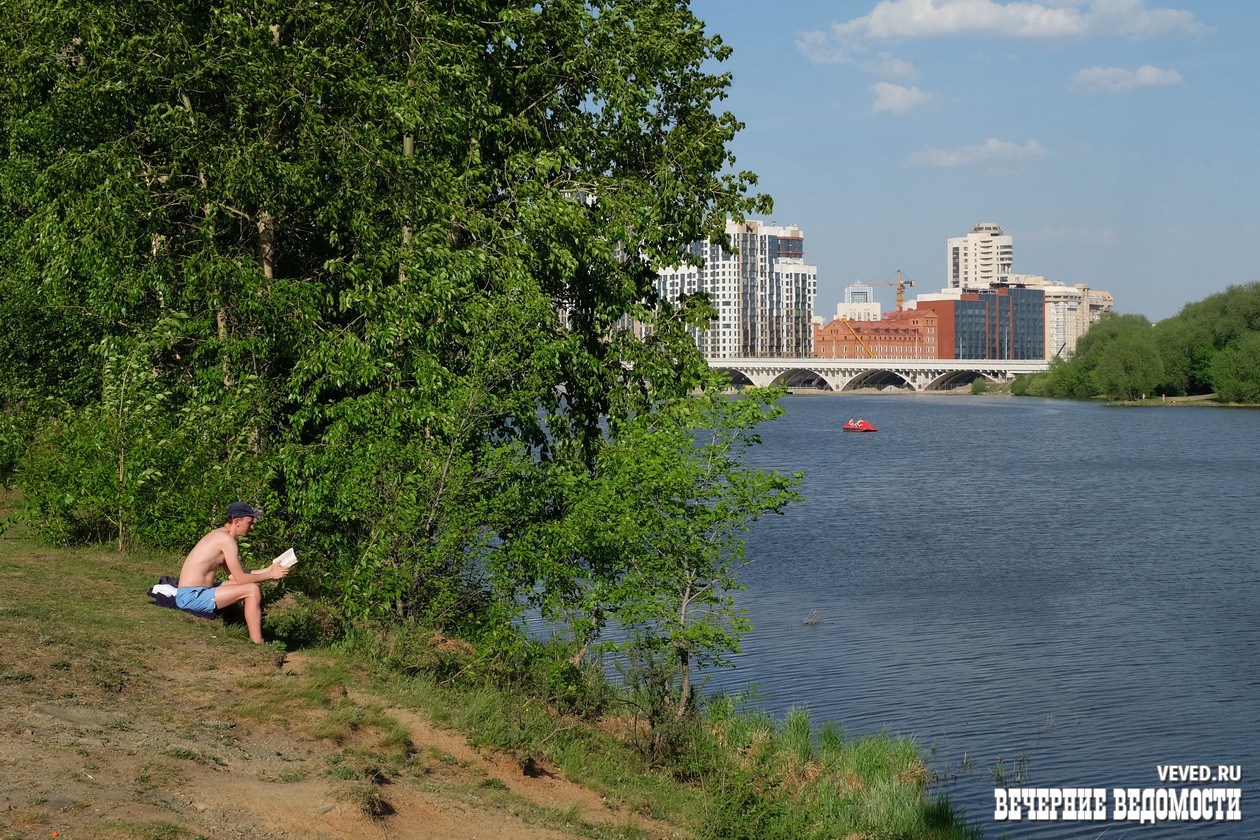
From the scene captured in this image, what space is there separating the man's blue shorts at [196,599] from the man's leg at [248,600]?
95 mm

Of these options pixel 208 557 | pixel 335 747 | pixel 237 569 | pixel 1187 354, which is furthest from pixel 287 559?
pixel 1187 354

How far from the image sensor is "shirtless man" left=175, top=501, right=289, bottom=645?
12.2m

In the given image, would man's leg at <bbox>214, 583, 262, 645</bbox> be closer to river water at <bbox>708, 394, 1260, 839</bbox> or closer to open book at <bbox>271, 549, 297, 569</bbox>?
open book at <bbox>271, 549, 297, 569</bbox>

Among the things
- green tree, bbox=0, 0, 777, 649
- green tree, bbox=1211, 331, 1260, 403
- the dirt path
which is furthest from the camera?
green tree, bbox=1211, 331, 1260, 403

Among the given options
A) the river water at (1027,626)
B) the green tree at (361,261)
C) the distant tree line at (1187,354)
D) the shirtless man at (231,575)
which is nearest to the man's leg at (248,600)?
the shirtless man at (231,575)

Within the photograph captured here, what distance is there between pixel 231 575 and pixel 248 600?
327 mm

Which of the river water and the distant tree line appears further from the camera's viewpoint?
the distant tree line

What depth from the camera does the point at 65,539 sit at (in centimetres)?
1603

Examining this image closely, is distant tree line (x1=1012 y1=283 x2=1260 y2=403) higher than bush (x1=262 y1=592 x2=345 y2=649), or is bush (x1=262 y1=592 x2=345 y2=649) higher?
distant tree line (x1=1012 y1=283 x2=1260 y2=403)

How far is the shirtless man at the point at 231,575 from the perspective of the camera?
12.2 m

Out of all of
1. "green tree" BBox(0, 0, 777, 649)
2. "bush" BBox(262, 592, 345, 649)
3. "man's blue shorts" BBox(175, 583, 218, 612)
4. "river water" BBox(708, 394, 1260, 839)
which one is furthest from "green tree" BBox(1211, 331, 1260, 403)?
"man's blue shorts" BBox(175, 583, 218, 612)

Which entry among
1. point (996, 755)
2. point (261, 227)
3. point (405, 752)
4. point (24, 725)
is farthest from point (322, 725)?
point (996, 755)

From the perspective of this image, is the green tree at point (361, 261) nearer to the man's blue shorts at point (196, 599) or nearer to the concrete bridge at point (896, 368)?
the man's blue shorts at point (196, 599)

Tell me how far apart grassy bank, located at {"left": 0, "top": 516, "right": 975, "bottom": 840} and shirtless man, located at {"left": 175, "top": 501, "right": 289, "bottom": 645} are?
227 mm
